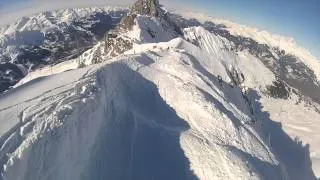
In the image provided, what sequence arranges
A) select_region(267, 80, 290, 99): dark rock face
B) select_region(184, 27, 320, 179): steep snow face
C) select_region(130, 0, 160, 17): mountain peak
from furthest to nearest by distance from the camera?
select_region(130, 0, 160, 17): mountain peak, select_region(267, 80, 290, 99): dark rock face, select_region(184, 27, 320, 179): steep snow face

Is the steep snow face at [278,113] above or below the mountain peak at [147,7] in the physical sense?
below

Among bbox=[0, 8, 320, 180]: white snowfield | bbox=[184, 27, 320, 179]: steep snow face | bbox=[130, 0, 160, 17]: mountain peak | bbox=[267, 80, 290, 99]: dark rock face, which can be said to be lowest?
bbox=[267, 80, 290, 99]: dark rock face

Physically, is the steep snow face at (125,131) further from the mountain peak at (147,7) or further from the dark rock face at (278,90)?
the mountain peak at (147,7)

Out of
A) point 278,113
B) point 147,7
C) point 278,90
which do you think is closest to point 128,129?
point 278,113

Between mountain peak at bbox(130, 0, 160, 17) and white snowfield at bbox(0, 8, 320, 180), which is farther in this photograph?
mountain peak at bbox(130, 0, 160, 17)

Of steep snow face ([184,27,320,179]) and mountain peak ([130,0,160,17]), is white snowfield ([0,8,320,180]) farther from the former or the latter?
mountain peak ([130,0,160,17])

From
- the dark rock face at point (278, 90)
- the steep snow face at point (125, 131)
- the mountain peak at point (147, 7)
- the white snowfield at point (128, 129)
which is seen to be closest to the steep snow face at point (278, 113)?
the dark rock face at point (278, 90)

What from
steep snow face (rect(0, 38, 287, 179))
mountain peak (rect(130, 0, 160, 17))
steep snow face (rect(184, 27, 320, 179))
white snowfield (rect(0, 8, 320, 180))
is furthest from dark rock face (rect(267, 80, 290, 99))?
steep snow face (rect(0, 38, 287, 179))
